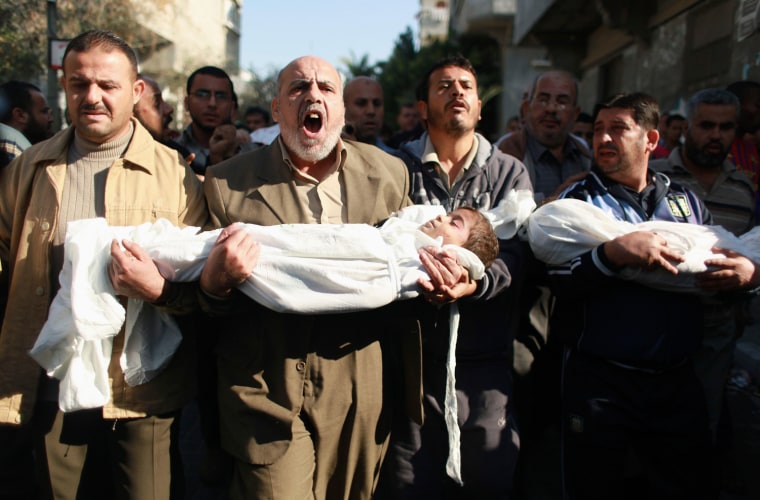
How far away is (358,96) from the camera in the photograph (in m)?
5.48

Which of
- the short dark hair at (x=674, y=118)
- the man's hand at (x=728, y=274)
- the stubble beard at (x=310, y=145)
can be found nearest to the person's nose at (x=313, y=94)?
the stubble beard at (x=310, y=145)

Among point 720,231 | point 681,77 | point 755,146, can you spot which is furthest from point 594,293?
point 681,77

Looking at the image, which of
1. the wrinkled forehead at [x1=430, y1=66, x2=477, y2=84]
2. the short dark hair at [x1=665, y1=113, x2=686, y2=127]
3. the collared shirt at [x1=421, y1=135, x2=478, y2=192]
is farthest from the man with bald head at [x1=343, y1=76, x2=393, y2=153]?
the short dark hair at [x1=665, y1=113, x2=686, y2=127]

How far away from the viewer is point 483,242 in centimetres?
286

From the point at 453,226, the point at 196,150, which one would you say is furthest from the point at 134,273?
the point at 196,150

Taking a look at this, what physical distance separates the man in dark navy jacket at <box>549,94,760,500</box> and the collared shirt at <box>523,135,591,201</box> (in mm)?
1526

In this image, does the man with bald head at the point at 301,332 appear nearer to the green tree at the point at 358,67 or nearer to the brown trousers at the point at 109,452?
the brown trousers at the point at 109,452

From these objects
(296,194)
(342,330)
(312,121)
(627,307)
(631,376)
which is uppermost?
(312,121)

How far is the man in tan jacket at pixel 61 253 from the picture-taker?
2654 millimetres

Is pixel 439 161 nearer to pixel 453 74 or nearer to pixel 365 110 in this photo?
pixel 453 74

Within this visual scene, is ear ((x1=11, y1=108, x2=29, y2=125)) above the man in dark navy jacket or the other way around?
above

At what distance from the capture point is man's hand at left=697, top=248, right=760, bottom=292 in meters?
2.75

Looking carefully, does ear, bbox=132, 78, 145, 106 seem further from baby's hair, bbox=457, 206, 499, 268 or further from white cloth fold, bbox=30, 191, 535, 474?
baby's hair, bbox=457, 206, 499, 268

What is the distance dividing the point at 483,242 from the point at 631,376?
36.8 inches
